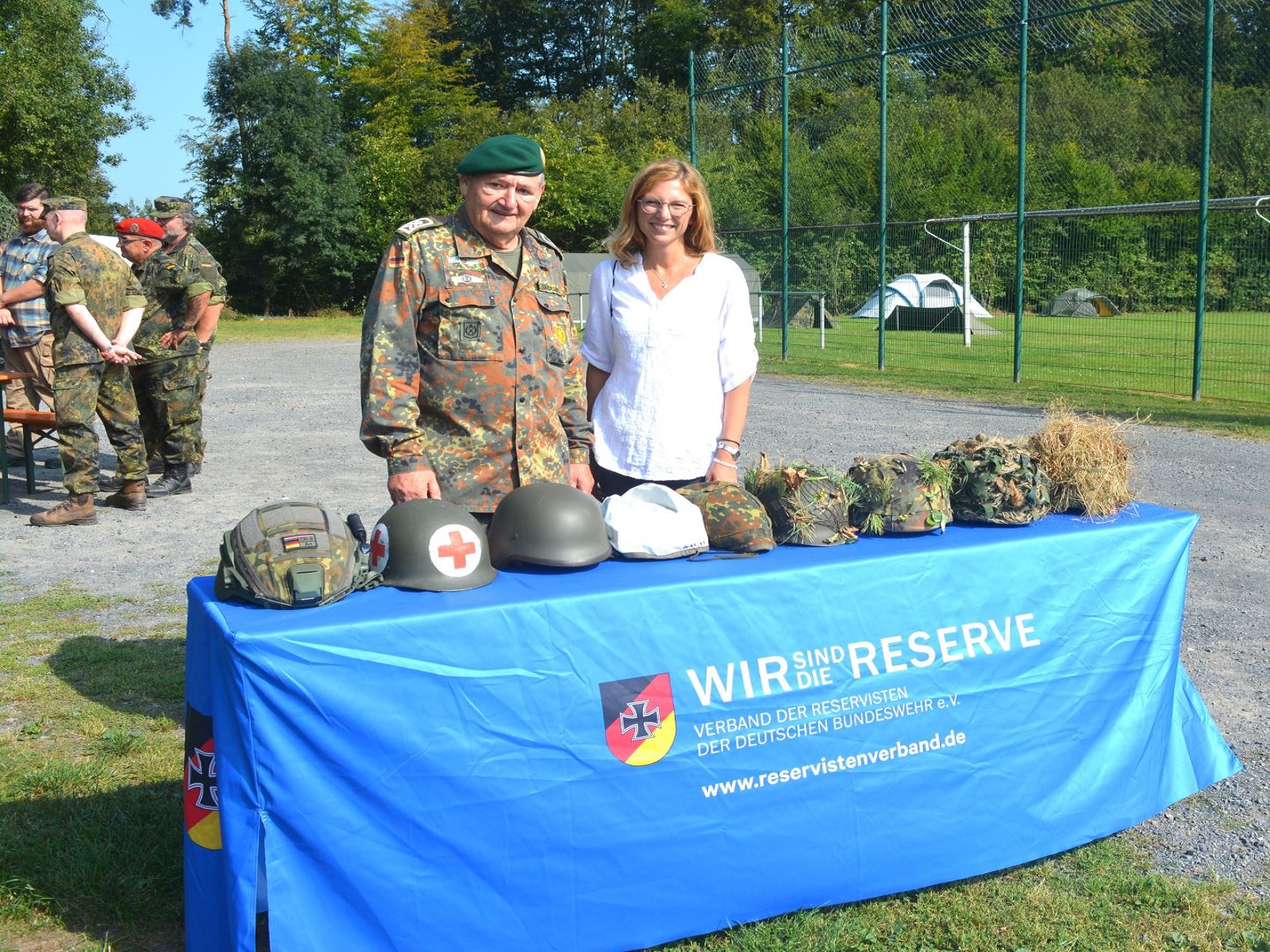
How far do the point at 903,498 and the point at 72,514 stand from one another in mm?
6495

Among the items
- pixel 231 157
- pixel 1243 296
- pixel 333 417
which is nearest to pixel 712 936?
pixel 333 417

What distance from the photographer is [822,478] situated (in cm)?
350

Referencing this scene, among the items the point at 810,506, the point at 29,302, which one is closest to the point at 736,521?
the point at 810,506

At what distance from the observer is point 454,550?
3004 mm

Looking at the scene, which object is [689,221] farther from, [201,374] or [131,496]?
[201,374]

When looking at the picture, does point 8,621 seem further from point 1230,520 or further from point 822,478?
point 1230,520

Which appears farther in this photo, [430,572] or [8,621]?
[8,621]

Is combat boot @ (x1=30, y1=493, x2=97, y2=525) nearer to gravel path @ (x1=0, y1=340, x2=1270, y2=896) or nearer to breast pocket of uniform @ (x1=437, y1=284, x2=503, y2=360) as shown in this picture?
gravel path @ (x1=0, y1=340, x2=1270, y2=896)

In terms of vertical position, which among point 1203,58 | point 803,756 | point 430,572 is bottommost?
point 803,756

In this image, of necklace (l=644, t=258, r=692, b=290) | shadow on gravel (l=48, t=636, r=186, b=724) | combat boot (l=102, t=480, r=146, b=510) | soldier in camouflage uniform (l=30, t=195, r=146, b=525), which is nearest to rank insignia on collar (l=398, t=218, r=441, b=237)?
necklace (l=644, t=258, r=692, b=290)

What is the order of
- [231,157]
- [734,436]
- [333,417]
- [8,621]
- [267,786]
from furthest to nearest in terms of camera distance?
[231,157]
[333,417]
[8,621]
[734,436]
[267,786]

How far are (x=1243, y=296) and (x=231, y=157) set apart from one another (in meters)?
32.6

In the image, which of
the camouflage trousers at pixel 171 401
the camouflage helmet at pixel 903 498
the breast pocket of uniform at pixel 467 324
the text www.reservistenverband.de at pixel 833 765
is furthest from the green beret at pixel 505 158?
the camouflage trousers at pixel 171 401

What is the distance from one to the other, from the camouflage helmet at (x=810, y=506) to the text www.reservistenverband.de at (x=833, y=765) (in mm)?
573
